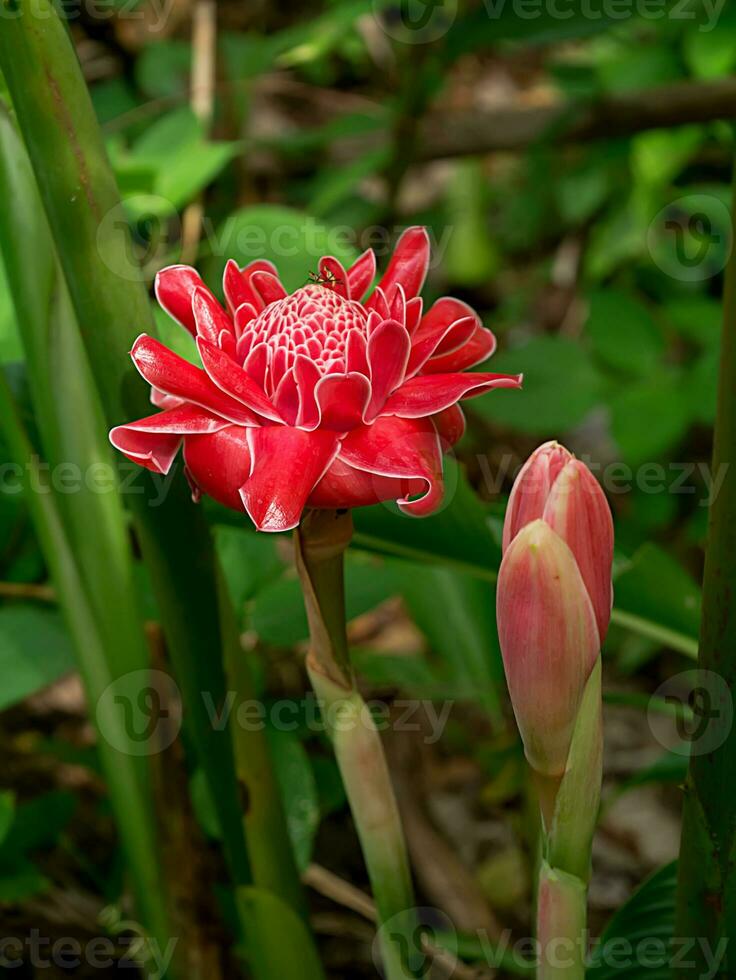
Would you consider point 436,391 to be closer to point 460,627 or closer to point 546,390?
point 460,627

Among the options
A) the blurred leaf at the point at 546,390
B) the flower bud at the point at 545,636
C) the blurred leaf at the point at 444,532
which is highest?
the flower bud at the point at 545,636

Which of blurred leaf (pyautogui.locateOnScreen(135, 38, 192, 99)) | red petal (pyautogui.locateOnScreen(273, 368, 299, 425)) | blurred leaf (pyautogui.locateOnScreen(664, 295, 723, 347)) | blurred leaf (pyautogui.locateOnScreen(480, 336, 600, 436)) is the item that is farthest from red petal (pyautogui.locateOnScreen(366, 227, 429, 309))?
blurred leaf (pyautogui.locateOnScreen(135, 38, 192, 99))

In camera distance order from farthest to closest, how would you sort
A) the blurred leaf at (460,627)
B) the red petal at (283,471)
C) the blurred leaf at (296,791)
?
the blurred leaf at (460,627) → the blurred leaf at (296,791) → the red petal at (283,471)

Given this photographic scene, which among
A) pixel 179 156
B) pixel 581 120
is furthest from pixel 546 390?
pixel 179 156

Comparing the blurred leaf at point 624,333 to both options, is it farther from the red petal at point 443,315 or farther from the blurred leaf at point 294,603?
the red petal at point 443,315

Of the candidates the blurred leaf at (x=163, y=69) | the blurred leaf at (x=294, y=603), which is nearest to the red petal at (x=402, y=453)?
the blurred leaf at (x=294, y=603)

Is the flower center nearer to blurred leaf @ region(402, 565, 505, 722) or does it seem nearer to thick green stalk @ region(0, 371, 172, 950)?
thick green stalk @ region(0, 371, 172, 950)
